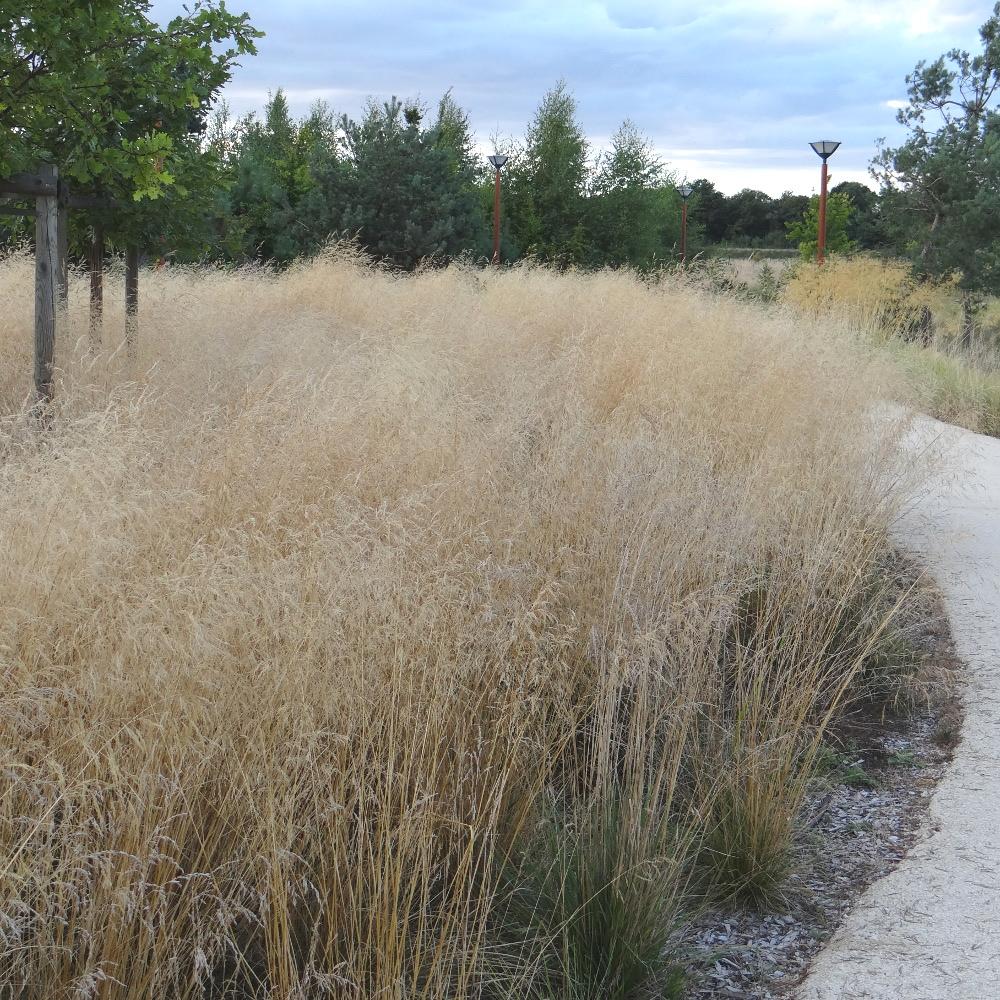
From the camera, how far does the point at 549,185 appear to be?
27547 mm

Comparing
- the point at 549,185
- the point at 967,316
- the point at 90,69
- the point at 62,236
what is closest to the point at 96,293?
the point at 62,236

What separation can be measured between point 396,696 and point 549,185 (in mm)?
26351

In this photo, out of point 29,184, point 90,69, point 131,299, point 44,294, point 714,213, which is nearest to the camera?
point 90,69

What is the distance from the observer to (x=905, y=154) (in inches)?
734

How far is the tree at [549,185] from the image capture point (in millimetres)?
27203

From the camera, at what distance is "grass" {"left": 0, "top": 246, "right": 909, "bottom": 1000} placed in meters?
2.28

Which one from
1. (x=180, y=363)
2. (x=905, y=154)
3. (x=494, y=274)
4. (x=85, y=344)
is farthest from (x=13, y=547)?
(x=905, y=154)

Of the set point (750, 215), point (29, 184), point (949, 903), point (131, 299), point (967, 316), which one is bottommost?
point (949, 903)

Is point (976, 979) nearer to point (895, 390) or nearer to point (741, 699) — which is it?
point (741, 699)

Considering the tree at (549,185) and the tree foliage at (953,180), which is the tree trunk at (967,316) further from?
the tree at (549,185)

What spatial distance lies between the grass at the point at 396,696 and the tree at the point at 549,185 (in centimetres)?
2246

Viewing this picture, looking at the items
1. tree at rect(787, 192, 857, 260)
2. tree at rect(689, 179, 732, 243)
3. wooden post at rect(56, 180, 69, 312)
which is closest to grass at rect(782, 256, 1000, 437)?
wooden post at rect(56, 180, 69, 312)

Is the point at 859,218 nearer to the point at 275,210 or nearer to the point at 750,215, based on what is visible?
the point at 750,215

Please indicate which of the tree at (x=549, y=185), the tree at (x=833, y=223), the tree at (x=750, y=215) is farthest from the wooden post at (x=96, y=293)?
the tree at (x=750, y=215)
